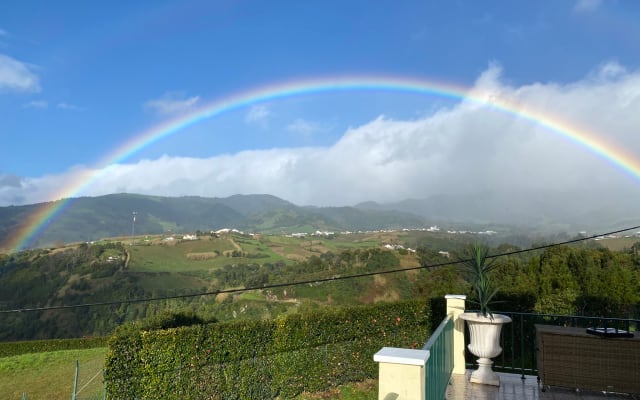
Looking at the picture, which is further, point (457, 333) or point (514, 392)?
point (457, 333)

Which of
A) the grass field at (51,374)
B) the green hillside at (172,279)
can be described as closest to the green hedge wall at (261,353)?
the grass field at (51,374)

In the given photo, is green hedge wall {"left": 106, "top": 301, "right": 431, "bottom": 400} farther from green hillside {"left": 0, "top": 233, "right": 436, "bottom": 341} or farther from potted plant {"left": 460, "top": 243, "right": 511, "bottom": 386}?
green hillside {"left": 0, "top": 233, "right": 436, "bottom": 341}

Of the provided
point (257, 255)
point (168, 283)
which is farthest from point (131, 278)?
point (257, 255)

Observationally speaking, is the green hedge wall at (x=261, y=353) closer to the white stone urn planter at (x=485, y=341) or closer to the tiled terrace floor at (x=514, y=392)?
the tiled terrace floor at (x=514, y=392)

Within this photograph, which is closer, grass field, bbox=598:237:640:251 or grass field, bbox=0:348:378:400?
grass field, bbox=0:348:378:400

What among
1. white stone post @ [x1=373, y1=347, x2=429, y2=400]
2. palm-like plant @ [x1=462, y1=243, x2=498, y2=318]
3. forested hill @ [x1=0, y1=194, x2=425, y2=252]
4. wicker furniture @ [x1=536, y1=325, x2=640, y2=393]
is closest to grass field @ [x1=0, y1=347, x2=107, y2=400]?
palm-like plant @ [x1=462, y1=243, x2=498, y2=318]

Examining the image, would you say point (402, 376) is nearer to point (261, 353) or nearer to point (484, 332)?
point (484, 332)

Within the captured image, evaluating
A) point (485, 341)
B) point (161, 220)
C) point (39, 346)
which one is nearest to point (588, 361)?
point (485, 341)
